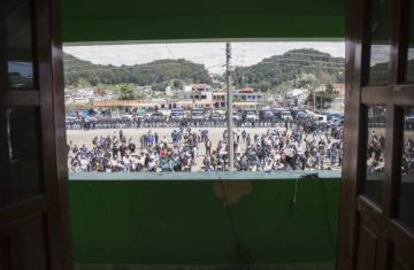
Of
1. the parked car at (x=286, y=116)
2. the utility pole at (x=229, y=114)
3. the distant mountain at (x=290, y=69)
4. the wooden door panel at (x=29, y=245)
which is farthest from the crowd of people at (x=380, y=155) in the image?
A: the parked car at (x=286, y=116)

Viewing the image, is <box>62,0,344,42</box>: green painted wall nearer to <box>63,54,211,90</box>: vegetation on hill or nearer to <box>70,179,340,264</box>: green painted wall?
<box>63,54,211,90</box>: vegetation on hill

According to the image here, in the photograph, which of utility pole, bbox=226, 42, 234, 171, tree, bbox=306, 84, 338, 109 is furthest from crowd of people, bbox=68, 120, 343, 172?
tree, bbox=306, 84, 338, 109

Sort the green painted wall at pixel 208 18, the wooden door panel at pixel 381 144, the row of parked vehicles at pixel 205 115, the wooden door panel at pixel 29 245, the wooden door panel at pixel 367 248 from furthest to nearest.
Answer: the row of parked vehicles at pixel 205 115
the green painted wall at pixel 208 18
the wooden door panel at pixel 367 248
the wooden door panel at pixel 29 245
the wooden door panel at pixel 381 144

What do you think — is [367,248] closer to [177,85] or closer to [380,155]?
[380,155]

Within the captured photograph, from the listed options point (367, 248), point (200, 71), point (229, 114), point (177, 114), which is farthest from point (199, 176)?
point (367, 248)

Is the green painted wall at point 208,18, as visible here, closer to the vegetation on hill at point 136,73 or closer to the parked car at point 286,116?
the vegetation on hill at point 136,73

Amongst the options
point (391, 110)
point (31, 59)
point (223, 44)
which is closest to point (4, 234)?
point (31, 59)
